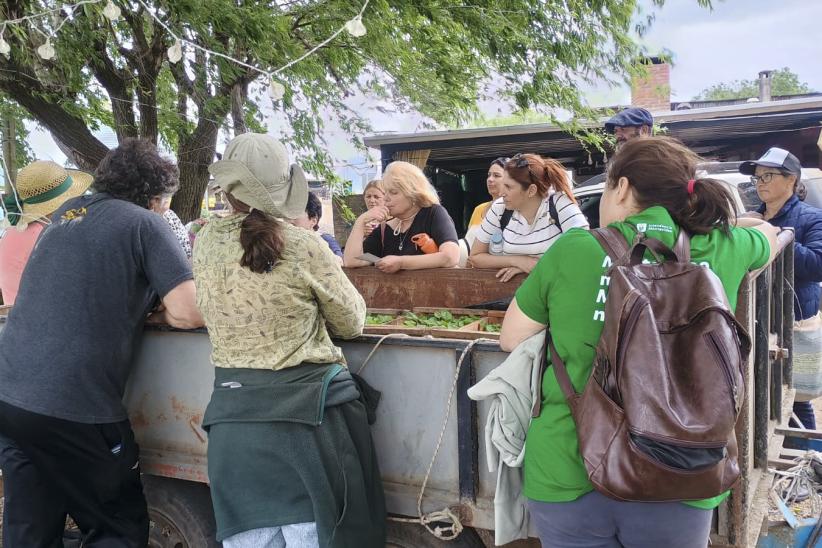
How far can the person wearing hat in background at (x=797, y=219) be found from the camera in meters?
3.70

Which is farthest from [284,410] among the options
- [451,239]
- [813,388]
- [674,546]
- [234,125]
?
[234,125]

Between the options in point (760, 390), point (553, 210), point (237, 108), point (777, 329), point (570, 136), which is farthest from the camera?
point (570, 136)

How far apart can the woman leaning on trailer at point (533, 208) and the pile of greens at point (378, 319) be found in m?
0.66

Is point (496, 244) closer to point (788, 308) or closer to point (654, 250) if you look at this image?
point (788, 308)

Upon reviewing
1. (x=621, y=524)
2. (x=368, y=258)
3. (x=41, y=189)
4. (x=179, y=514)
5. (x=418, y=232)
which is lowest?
(x=179, y=514)

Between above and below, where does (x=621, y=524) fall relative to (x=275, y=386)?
below

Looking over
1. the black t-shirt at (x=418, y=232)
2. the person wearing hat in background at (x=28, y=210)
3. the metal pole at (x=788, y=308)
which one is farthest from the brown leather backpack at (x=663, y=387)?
the person wearing hat in background at (x=28, y=210)

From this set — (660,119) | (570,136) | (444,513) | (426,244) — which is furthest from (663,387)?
(570,136)

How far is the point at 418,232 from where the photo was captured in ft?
13.1

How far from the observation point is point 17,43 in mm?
6055

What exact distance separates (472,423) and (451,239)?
6.05ft

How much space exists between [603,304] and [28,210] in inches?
119

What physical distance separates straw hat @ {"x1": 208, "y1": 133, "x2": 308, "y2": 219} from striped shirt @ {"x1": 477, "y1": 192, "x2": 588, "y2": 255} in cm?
167

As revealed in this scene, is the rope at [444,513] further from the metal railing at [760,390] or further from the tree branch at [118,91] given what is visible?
the tree branch at [118,91]
